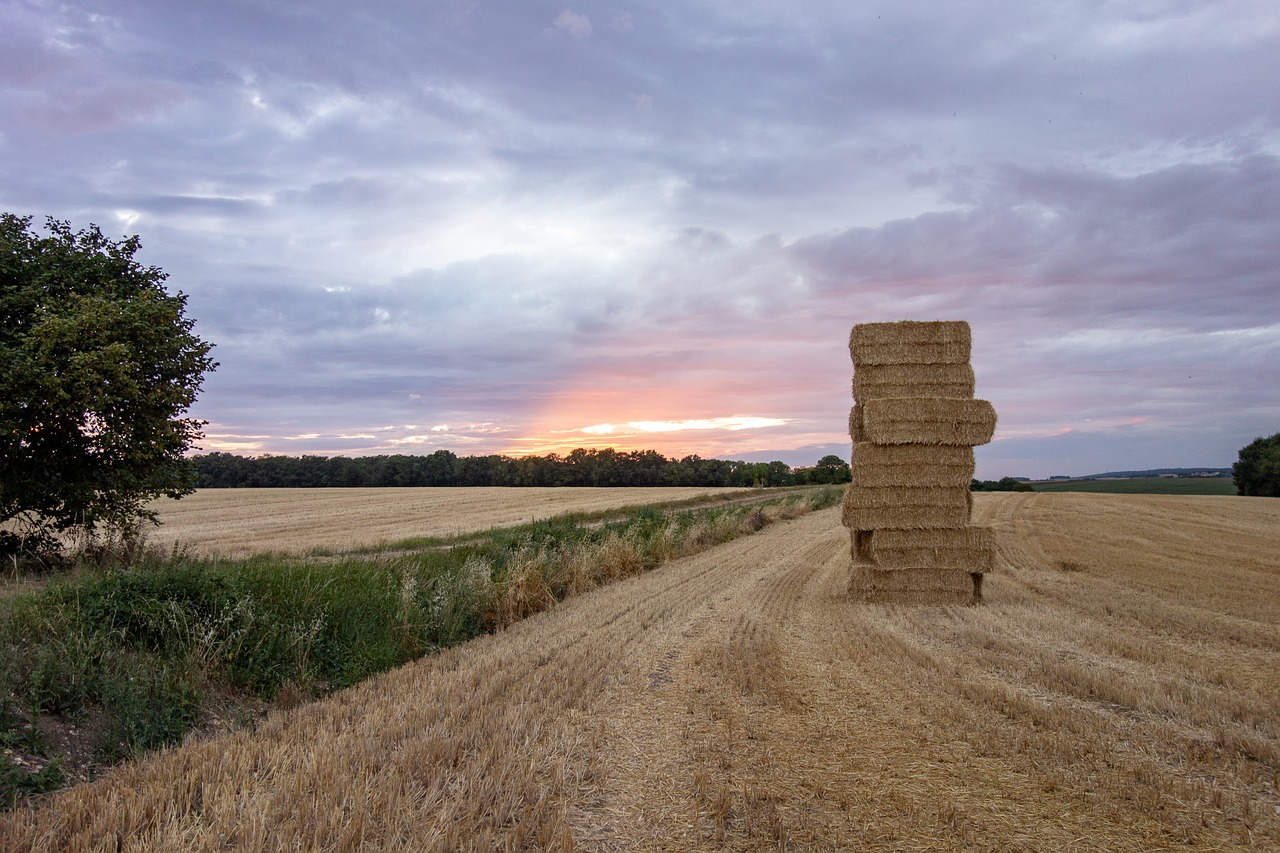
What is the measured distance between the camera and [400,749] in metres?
4.55

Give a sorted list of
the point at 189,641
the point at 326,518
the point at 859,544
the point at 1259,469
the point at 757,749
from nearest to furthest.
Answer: the point at 757,749, the point at 189,641, the point at 859,544, the point at 326,518, the point at 1259,469

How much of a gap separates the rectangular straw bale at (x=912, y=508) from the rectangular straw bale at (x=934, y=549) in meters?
0.13

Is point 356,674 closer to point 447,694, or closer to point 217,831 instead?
point 447,694

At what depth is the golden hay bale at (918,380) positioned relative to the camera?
39.4ft

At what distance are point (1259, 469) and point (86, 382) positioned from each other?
68297 mm

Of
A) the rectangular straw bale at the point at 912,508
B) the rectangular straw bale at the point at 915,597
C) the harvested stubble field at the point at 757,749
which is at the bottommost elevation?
the rectangular straw bale at the point at 915,597

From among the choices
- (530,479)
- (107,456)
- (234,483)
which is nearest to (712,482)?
(530,479)

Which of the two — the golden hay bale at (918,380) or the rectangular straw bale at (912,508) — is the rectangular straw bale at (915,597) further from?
the golden hay bale at (918,380)

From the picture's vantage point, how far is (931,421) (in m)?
11.6

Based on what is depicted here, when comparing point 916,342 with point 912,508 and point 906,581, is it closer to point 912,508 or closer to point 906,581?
point 912,508

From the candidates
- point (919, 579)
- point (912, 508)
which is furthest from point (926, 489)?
point (919, 579)

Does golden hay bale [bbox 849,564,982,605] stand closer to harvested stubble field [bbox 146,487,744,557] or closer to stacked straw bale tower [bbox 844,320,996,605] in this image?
stacked straw bale tower [bbox 844,320,996,605]

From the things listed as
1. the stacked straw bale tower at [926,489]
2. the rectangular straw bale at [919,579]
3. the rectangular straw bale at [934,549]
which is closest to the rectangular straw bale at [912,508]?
the stacked straw bale tower at [926,489]

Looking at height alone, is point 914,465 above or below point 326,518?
above
